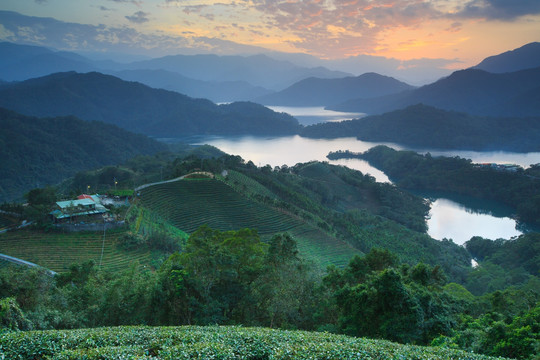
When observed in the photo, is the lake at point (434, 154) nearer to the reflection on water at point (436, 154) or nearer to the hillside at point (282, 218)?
the reflection on water at point (436, 154)

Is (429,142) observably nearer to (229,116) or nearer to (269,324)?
(229,116)

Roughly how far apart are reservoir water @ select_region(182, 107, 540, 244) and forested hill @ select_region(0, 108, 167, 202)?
30.2 m

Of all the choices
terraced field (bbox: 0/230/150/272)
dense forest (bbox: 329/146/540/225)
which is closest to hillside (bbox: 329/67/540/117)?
dense forest (bbox: 329/146/540/225)

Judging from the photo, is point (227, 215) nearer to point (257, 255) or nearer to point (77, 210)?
point (77, 210)

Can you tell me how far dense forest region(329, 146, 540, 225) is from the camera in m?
56.4

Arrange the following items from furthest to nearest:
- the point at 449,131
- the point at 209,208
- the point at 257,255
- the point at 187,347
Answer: the point at 449,131 < the point at 209,208 < the point at 257,255 < the point at 187,347

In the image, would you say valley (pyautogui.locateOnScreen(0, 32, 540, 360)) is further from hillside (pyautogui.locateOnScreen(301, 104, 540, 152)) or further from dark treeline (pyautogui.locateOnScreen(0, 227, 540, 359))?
hillside (pyautogui.locateOnScreen(301, 104, 540, 152))

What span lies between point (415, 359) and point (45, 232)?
924 inches

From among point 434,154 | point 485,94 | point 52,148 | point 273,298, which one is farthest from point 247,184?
point 485,94

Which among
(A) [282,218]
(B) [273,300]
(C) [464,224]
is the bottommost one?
(C) [464,224]

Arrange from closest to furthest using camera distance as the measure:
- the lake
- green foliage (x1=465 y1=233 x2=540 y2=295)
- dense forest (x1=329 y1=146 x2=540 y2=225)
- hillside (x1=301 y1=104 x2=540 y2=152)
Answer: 1. green foliage (x1=465 y1=233 x2=540 y2=295)
2. the lake
3. dense forest (x1=329 y1=146 x2=540 y2=225)
4. hillside (x1=301 y1=104 x2=540 y2=152)

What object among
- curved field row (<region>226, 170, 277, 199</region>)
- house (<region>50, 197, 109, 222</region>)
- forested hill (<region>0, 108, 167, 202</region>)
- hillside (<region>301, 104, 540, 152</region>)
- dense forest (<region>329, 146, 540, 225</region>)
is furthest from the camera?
hillside (<region>301, 104, 540, 152</region>)

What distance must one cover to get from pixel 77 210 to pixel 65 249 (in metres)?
3.73

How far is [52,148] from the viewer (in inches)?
2972
